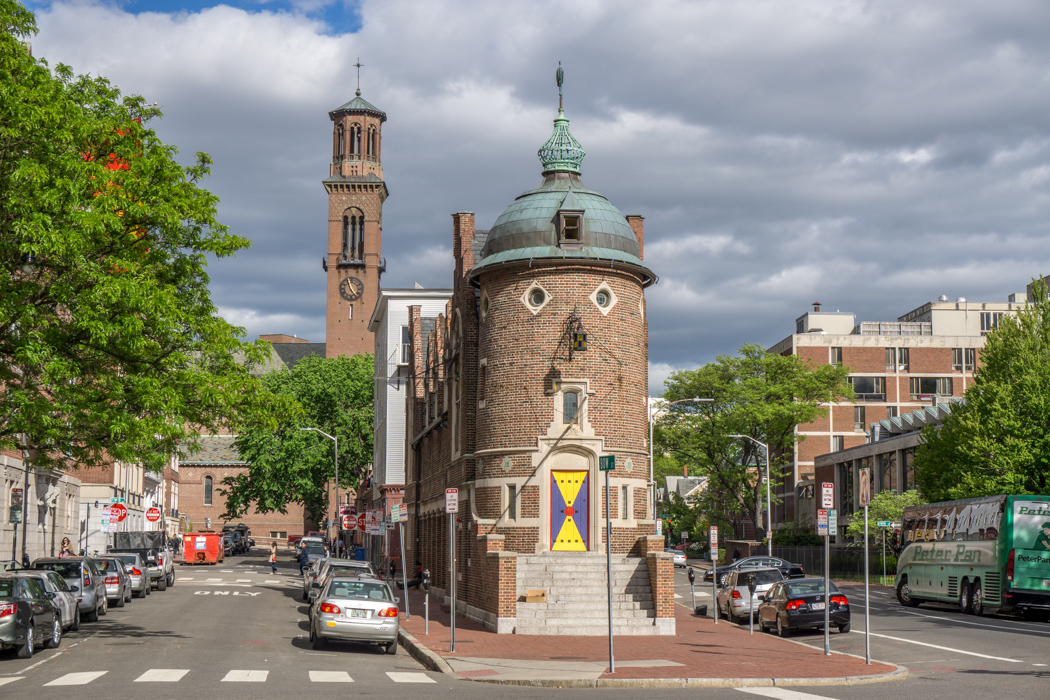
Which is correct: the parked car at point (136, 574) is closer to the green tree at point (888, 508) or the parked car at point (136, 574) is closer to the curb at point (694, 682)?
the curb at point (694, 682)

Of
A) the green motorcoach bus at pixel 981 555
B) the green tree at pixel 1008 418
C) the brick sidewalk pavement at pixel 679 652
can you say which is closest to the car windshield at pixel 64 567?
the brick sidewalk pavement at pixel 679 652

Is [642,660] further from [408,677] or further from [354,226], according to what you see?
[354,226]

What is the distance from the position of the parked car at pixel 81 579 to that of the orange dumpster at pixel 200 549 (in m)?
46.2

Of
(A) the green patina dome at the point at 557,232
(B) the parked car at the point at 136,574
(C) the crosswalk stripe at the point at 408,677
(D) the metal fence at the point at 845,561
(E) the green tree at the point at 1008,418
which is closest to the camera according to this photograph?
(C) the crosswalk stripe at the point at 408,677

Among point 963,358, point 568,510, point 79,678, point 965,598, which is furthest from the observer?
point 963,358

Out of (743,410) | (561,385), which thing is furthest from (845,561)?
(561,385)

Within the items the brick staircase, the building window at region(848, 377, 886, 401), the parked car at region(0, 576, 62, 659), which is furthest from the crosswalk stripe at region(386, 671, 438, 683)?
the building window at region(848, 377, 886, 401)

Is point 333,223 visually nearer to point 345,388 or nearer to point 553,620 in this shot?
point 345,388

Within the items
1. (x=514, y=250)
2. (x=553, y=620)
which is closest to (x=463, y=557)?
(x=553, y=620)

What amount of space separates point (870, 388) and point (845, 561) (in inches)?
1167

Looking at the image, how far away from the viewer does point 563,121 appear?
1250 inches

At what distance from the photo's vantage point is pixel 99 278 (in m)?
19.1

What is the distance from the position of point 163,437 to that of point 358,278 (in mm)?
82355

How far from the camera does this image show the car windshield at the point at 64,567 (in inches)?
1091
